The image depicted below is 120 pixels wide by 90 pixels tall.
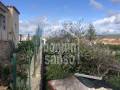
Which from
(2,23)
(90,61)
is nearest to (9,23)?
A: (2,23)

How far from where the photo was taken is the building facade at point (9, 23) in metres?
26.7

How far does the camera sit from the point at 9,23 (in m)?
30.6

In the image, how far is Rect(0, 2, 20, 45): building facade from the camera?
1049 inches

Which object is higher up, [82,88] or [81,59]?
[81,59]

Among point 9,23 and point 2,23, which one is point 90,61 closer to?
point 2,23

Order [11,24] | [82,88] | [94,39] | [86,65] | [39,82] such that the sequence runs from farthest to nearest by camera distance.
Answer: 1. [11,24]
2. [94,39]
3. [86,65]
4. [39,82]
5. [82,88]

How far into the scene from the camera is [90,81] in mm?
9008

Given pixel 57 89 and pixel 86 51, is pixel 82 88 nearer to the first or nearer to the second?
pixel 57 89

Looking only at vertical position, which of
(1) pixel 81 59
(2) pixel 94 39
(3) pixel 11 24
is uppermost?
(3) pixel 11 24

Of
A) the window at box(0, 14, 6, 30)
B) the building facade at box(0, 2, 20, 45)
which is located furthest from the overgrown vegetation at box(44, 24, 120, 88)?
→ the window at box(0, 14, 6, 30)

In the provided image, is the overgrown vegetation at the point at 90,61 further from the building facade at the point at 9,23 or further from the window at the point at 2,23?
the window at the point at 2,23

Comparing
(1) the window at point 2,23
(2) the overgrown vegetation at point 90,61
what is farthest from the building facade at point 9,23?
(2) the overgrown vegetation at point 90,61

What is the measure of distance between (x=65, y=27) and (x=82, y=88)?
7017 mm

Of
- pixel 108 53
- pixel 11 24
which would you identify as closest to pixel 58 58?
pixel 108 53
